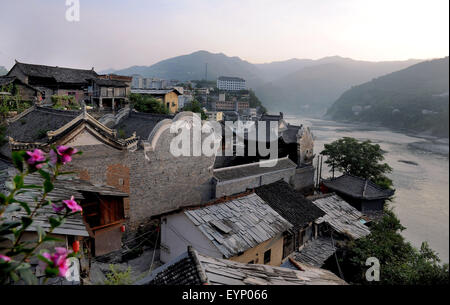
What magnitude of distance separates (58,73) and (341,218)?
19.6 meters

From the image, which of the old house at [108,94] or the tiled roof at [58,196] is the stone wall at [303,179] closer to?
the old house at [108,94]

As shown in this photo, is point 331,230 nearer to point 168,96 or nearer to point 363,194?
point 363,194

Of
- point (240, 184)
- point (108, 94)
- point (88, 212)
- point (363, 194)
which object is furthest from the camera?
point (108, 94)

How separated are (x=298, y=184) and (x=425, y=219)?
848cm

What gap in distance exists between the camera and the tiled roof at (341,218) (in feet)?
41.7

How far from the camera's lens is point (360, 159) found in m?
21.1

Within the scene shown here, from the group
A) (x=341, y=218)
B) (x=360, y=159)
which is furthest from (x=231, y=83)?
(x=341, y=218)

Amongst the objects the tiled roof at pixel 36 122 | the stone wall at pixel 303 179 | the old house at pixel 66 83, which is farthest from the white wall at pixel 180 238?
the old house at pixel 66 83

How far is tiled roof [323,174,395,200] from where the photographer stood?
55.2ft

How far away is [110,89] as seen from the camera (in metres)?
22.1

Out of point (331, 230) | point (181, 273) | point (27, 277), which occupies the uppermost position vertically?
point (27, 277)

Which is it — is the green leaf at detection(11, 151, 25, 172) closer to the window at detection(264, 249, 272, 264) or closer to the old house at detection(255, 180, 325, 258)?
the window at detection(264, 249, 272, 264)
